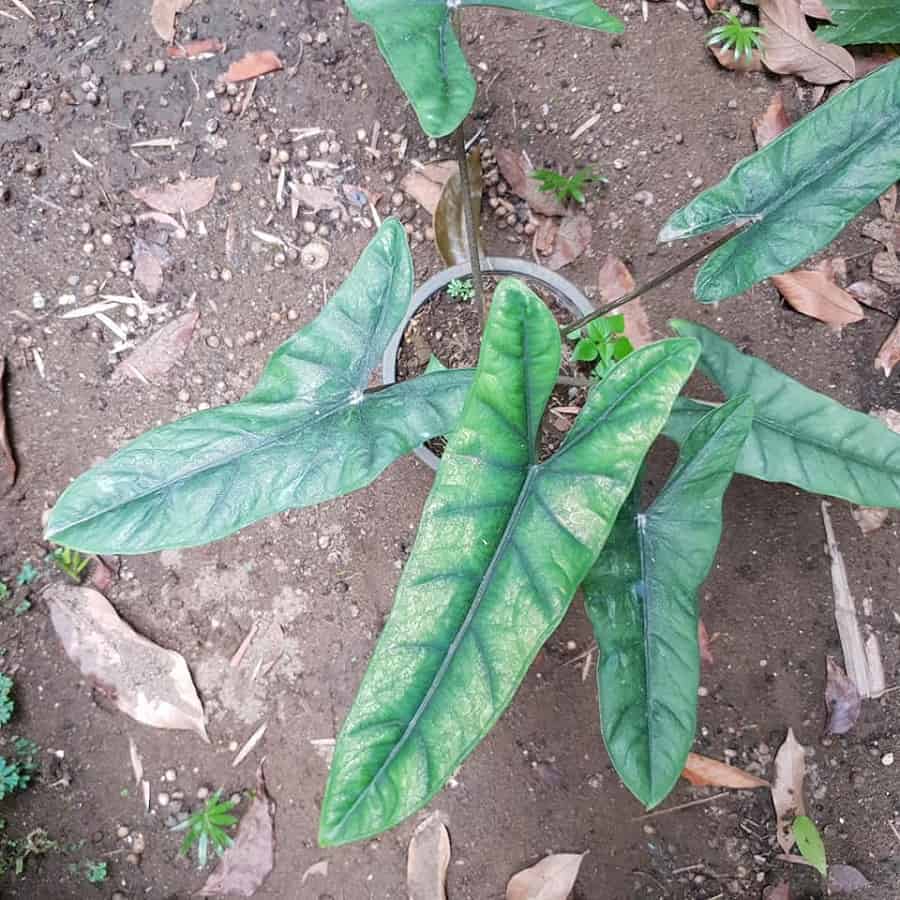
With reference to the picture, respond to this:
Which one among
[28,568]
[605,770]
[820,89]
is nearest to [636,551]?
[605,770]

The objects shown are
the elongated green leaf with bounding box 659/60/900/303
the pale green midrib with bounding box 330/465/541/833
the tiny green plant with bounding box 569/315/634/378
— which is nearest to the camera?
the pale green midrib with bounding box 330/465/541/833

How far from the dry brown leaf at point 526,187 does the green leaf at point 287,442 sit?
0.74 m

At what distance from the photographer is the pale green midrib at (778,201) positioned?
0.99 meters

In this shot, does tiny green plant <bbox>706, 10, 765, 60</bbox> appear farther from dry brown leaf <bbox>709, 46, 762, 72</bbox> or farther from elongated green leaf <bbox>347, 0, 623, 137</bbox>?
elongated green leaf <bbox>347, 0, 623, 137</bbox>

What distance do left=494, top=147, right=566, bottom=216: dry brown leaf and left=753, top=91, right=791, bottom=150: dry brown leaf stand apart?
50cm

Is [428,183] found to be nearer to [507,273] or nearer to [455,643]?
[507,273]

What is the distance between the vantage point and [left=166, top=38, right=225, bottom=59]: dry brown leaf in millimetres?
1733

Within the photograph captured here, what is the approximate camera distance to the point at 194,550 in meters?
1.61

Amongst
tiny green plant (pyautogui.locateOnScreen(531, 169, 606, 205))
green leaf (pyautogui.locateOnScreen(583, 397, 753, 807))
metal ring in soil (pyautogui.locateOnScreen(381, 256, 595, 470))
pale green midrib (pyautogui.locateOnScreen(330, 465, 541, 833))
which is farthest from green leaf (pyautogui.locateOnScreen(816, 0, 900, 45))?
pale green midrib (pyautogui.locateOnScreen(330, 465, 541, 833))

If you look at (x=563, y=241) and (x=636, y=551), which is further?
(x=563, y=241)

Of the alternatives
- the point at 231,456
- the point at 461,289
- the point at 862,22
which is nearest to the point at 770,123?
the point at 862,22

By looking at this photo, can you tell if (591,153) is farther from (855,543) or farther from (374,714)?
(374,714)

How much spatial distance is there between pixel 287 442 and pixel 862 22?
1.66 m

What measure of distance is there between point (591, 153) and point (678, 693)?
4.13ft
